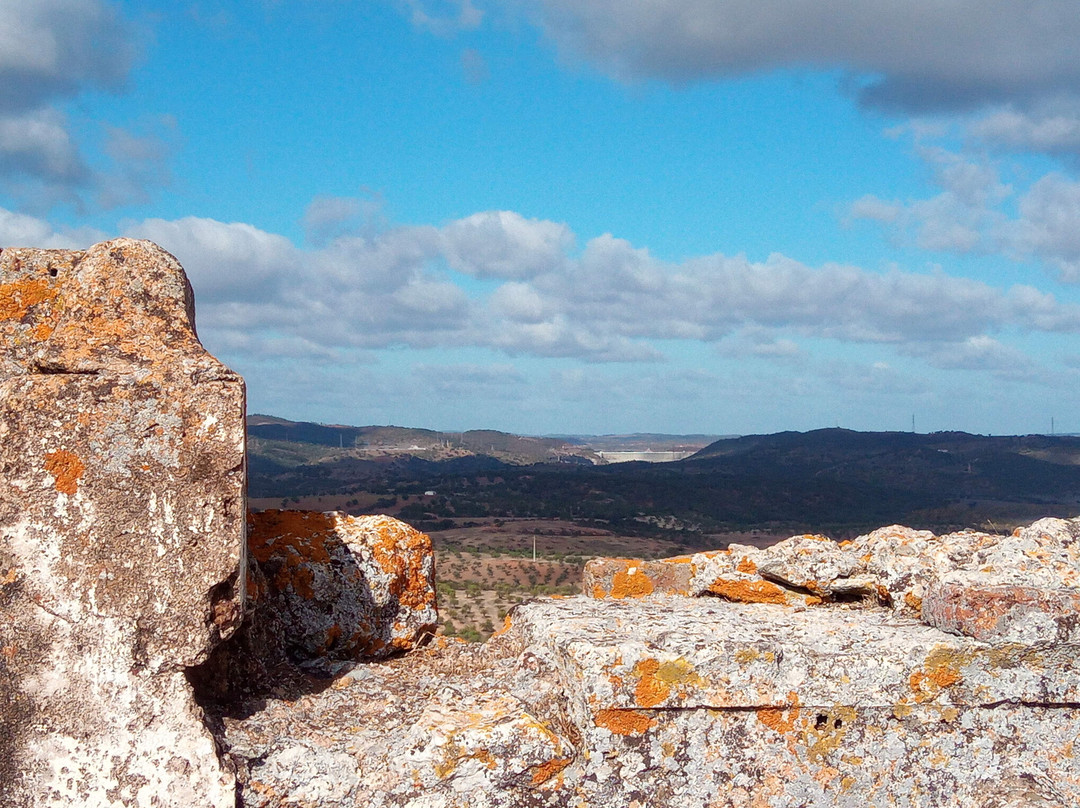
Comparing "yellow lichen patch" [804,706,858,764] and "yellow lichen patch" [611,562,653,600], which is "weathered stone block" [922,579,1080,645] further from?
"yellow lichen patch" [611,562,653,600]

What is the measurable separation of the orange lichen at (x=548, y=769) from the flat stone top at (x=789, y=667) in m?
0.27

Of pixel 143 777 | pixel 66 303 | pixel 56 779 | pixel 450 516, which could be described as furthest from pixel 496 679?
pixel 450 516

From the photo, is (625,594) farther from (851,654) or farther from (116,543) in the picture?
(116,543)

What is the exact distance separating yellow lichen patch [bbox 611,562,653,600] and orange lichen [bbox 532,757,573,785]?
2.37 metres

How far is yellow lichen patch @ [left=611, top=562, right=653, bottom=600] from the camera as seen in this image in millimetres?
6328

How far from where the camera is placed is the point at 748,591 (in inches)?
233

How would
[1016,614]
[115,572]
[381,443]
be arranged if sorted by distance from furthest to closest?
[381,443]
[1016,614]
[115,572]

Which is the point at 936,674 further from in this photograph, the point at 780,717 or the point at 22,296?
the point at 22,296

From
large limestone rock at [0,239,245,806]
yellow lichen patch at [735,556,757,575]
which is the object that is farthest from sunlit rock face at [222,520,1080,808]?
yellow lichen patch at [735,556,757,575]

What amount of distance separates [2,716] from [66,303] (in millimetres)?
1980

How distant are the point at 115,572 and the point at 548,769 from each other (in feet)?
6.88

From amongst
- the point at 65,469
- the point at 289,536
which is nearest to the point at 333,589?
the point at 289,536

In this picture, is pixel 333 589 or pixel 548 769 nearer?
pixel 548 769

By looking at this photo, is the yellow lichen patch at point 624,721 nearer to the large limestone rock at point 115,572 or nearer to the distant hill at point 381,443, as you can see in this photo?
the large limestone rock at point 115,572
